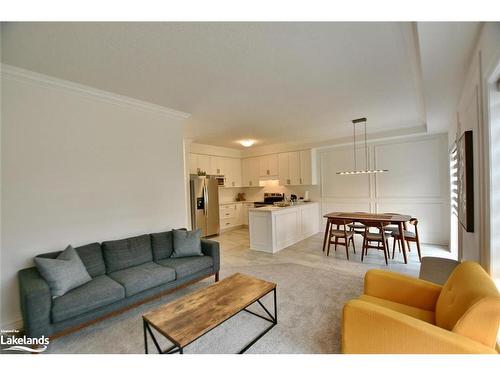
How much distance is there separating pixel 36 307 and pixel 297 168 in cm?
593

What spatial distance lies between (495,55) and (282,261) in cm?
364

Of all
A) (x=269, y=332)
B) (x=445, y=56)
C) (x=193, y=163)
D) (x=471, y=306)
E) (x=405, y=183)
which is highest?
(x=445, y=56)

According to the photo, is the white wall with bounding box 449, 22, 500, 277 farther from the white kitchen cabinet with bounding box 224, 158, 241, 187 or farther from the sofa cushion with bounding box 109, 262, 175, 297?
the white kitchen cabinet with bounding box 224, 158, 241, 187

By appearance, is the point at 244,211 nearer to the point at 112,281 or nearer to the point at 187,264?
the point at 187,264

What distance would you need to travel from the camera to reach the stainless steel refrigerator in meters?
6.00

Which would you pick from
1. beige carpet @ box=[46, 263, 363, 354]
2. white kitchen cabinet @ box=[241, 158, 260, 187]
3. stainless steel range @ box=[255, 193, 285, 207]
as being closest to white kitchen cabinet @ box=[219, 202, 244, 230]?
stainless steel range @ box=[255, 193, 285, 207]

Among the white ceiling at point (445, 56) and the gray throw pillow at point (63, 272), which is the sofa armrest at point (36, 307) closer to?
the gray throw pillow at point (63, 272)

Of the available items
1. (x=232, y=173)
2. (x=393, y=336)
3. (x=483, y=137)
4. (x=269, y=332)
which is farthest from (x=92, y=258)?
(x=232, y=173)

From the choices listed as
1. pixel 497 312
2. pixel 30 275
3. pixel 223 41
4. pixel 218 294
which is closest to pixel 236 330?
pixel 218 294

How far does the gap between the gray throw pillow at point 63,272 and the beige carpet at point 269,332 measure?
0.47m

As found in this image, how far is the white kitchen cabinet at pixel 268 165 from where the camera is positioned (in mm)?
7094

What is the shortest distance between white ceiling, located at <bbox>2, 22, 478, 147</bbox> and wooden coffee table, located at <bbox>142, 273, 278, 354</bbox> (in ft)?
7.35

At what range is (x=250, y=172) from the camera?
770cm

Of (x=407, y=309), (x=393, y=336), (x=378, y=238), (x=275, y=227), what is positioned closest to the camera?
(x=393, y=336)
